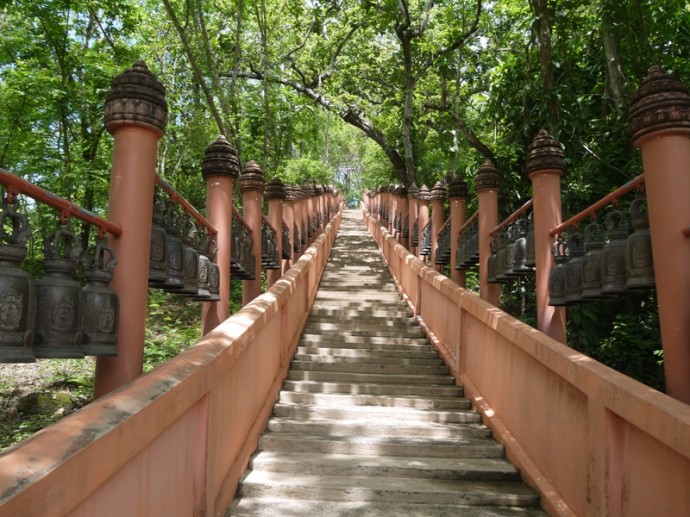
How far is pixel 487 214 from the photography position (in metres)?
7.55

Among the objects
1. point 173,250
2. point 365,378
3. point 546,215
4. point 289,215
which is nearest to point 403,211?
point 289,215

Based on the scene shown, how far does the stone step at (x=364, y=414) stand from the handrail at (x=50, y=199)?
2.84 m

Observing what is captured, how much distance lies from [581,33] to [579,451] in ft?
24.5

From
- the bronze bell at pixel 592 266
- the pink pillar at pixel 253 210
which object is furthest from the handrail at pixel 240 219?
the bronze bell at pixel 592 266

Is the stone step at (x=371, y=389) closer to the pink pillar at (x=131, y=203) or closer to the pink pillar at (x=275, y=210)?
the pink pillar at (x=131, y=203)

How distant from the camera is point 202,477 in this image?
331 centimetres

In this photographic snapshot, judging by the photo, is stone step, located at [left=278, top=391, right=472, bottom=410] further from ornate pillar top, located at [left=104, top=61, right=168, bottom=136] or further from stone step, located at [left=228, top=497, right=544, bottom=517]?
ornate pillar top, located at [left=104, top=61, right=168, bottom=136]

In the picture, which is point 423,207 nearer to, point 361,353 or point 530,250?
point 361,353

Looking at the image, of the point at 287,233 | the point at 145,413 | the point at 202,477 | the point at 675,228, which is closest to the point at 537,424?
the point at 675,228

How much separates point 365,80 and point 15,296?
17848 mm

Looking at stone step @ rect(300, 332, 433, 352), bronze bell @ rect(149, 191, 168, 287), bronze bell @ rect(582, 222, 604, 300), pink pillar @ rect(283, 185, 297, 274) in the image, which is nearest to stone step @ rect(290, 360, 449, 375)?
stone step @ rect(300, 332, 433, 352)

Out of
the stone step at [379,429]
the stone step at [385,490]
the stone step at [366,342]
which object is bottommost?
the stone step at [385,490]

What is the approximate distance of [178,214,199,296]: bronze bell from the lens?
14.8 feet

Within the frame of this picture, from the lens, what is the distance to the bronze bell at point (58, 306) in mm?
2742
